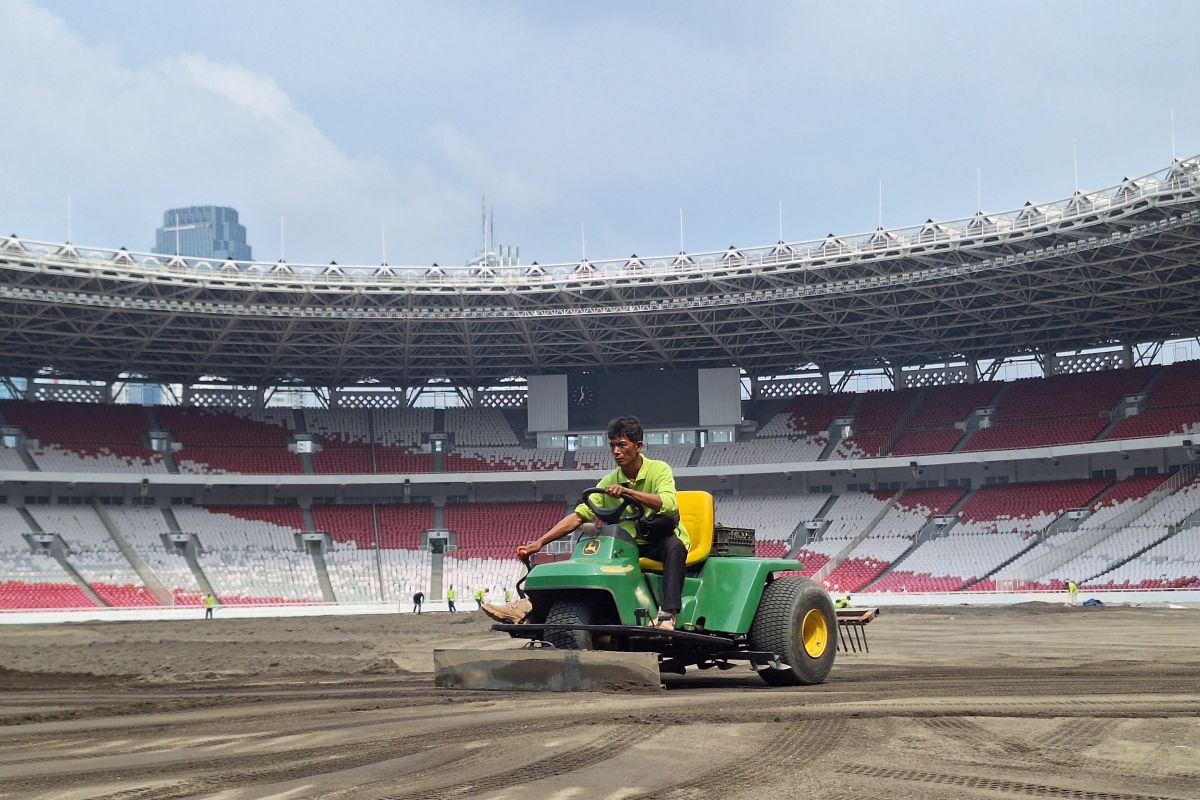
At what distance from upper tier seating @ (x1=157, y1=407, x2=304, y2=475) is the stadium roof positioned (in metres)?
2.25

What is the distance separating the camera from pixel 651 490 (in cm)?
1062

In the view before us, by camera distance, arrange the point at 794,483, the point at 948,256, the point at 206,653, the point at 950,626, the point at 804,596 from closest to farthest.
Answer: the point at 804,596 → the point at 206,653 → the point at 950,626 → the point at 948,256 → the point at 794,483

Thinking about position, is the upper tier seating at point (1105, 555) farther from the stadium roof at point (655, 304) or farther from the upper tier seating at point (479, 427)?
the upper tier seating at point (479, 427)

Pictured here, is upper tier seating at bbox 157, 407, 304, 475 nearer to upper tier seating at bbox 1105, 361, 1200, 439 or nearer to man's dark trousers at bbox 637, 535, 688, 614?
upper tier seating at bbox 1105, 361, 1200, 439

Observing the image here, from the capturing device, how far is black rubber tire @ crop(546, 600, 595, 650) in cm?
1017

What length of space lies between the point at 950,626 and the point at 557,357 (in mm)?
31400

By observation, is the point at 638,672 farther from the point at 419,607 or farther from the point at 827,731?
the point at 419,607

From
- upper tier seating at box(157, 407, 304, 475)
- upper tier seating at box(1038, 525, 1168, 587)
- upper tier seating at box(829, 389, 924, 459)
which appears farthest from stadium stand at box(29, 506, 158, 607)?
upper tier seating at box(1038, 525, 1168, 587)

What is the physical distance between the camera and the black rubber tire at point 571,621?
10.2 metres

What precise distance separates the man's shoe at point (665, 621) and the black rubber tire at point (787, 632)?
3.66ft

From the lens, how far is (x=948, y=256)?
144 ft

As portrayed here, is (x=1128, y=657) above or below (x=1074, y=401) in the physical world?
below

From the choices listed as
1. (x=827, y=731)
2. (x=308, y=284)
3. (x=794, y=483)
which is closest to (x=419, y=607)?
(x=308, y=284)

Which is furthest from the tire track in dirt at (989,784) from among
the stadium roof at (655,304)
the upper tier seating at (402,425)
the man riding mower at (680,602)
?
the upper tier seating at (402,425)
